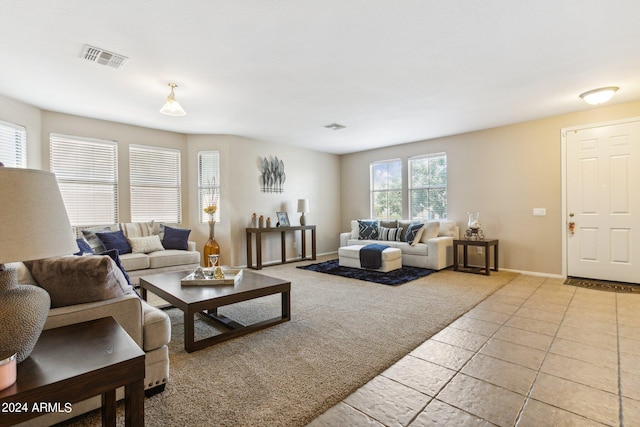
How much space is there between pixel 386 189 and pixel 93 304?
20.3 feet

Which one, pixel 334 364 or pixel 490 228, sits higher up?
pixel 490 228

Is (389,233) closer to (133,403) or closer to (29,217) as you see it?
(133,403)

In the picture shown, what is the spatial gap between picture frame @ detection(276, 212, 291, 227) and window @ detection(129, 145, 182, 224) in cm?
191

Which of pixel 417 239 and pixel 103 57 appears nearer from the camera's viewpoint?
pixel 103 57

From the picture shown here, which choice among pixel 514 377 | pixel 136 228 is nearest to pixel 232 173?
pixel 136 228

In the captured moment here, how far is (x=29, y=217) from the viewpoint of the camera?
0.92 meters

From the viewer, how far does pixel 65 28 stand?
2434mm

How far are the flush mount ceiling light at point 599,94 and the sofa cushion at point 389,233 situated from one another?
11.0ft

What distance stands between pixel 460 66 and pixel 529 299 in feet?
9.24

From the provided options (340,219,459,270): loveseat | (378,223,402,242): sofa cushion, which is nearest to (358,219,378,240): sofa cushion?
(340,219,459,270): loveseat

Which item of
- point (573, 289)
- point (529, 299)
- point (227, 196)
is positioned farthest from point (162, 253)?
point (573, 289)

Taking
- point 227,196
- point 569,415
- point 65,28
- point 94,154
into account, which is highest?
point 65,28

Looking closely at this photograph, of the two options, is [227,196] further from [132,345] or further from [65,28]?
[132,345]

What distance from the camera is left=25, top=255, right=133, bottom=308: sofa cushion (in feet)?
5.41
